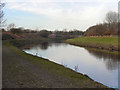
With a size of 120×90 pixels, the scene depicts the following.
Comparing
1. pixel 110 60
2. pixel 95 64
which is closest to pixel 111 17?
pixel 110 60

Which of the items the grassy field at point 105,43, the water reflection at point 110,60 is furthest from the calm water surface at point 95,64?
the grassy field at point 105,43

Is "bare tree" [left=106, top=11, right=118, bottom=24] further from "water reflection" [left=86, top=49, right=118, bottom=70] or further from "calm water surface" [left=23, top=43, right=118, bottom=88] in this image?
"calm water surface" [left=23, top=43, right=118, bottom=88]

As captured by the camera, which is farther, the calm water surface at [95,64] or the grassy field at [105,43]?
the grassy field at [105,43]

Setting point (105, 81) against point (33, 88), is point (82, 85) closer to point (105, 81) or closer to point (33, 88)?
point (33, 88)

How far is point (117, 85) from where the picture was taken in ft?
29.2

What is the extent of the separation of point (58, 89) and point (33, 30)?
107m

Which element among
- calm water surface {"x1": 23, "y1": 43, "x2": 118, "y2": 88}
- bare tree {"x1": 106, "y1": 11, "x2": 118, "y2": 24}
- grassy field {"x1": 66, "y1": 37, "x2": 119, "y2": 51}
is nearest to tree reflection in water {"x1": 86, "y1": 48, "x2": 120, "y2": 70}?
calm water surface {"x1": 23, "y1": 43, "x2": 118, "y2": 88}

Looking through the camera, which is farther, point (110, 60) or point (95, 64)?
point (110, 60)

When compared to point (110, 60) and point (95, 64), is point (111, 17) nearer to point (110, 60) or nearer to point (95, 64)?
point (110, 60)

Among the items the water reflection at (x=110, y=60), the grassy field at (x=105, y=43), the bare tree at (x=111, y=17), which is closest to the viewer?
the water reflection at (x=110, y=60)

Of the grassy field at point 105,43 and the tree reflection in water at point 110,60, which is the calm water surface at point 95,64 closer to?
the tree reflection in water at point 110,60

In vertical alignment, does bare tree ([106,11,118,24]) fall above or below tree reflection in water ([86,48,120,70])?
above

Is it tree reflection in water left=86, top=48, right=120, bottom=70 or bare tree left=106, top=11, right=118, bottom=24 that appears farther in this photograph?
bare tree left=106, top=11, right=118, bottom=24

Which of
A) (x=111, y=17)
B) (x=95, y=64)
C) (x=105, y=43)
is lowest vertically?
(x=95, y=64)
